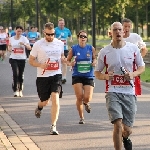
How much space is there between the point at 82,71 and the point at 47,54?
4.10ft

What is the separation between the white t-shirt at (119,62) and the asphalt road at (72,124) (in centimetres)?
143

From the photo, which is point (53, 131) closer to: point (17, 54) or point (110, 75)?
point (110, 75)

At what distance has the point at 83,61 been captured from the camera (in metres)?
13.3

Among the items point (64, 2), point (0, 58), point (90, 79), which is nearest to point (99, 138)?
point (90, 79)

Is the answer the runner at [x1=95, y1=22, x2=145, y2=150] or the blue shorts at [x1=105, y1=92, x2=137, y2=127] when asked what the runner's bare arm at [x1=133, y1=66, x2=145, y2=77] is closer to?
the runner at [x1=95, y1=22, x2=145, y2=150]

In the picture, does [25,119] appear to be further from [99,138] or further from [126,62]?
[126,62]

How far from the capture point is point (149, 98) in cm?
Result: 1739

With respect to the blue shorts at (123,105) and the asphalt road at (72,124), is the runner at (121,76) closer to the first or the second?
the blue shorts at (123,105)

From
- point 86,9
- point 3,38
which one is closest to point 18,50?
point 3,38

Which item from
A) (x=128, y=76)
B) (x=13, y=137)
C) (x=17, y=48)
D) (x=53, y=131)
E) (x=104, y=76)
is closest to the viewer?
(x=128, y=76)

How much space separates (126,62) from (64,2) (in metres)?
60.5

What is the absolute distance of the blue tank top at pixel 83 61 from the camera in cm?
1324

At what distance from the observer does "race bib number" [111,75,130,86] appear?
347 inches

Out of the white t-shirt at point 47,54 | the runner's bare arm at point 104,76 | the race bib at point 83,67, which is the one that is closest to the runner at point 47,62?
the white t-shirt at point 47,54
